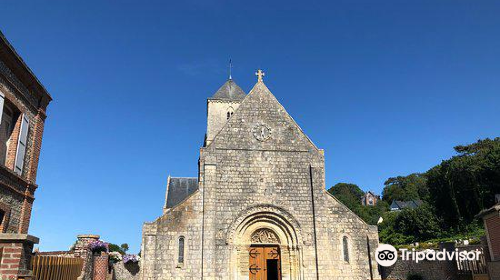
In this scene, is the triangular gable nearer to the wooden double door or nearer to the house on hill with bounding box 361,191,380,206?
the wooden double door

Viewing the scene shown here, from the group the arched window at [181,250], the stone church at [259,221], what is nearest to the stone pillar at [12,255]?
the stone church at [259,221]

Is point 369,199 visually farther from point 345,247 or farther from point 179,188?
point 345,247

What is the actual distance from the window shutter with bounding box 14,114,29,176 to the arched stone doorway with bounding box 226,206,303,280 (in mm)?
7996

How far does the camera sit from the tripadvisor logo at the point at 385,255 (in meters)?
16.0

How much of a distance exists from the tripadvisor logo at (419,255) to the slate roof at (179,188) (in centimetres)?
1882

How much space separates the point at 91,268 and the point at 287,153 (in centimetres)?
937

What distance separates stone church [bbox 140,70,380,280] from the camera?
15.1 metres

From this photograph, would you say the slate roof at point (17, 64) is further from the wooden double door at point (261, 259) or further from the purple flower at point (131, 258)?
the purple flower at point (131, 258)

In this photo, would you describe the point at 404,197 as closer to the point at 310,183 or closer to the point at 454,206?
the point at 454,206

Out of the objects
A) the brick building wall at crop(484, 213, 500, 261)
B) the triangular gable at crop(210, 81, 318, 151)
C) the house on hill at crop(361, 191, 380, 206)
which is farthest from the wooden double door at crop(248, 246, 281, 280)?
the house on hill at crop(361, 191, 380, 206)

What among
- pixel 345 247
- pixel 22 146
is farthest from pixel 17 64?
pixel 345 247

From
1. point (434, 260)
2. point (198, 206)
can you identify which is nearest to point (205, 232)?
point (198, 206)

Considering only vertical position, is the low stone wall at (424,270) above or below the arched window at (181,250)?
below

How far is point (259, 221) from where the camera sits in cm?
1625
